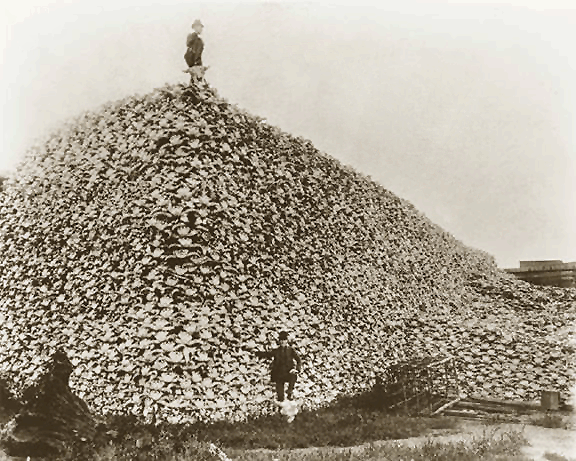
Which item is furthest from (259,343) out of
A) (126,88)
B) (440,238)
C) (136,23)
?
(440,238)

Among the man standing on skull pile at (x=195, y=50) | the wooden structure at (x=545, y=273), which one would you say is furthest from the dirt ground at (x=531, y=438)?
the man standing on skull pile at (x=195, y=50)

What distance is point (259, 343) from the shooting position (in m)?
10.0

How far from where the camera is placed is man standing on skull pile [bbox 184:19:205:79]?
8.18 metres

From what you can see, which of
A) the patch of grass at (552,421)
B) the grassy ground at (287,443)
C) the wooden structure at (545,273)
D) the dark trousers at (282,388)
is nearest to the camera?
the grassy ground at (287,443)

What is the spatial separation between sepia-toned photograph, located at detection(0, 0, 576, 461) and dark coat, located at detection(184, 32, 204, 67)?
77mm

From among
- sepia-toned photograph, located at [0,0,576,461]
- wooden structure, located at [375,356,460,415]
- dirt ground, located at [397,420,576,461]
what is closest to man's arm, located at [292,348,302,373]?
sepia-toned photograph, located at [0,0,576,461]

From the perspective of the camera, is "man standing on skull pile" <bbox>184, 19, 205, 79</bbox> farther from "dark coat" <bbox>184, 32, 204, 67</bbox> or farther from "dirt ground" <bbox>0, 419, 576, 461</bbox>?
"dirt ground" <bbox>0, 419, 576, 461</bbox>

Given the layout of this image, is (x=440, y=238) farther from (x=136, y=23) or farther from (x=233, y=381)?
(x=136, y=23)

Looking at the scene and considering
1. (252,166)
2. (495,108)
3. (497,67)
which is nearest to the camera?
(497,67)

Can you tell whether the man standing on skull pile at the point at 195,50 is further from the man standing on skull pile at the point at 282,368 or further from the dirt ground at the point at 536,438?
the dirt ground at the point at 536,438

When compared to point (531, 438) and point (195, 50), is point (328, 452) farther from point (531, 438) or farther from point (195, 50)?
point (195, 50)

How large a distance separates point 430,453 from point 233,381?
3.16m

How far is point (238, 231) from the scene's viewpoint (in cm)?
1055

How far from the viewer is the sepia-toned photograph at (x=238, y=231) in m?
8.23
